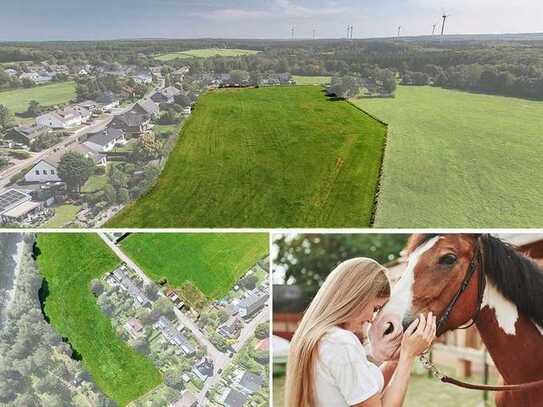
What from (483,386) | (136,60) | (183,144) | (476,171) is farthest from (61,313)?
(476,171)

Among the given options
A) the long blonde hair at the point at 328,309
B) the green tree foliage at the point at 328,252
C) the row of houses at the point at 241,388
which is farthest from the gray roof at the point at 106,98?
the long blonde hair at the point at 328,309

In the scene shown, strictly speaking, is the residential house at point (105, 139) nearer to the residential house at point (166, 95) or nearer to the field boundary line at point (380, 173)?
the residential house at point (166, 95)

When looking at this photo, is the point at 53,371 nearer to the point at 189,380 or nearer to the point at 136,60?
the point at 189,380

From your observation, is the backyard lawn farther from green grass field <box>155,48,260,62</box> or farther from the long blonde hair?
the long blonde hair

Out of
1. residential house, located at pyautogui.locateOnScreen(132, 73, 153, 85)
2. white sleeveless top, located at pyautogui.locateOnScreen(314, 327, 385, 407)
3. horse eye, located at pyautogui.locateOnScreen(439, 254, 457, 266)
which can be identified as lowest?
white sleeveless top, located at pyautogui.locateOnScreen(314, 327, 385, 407)

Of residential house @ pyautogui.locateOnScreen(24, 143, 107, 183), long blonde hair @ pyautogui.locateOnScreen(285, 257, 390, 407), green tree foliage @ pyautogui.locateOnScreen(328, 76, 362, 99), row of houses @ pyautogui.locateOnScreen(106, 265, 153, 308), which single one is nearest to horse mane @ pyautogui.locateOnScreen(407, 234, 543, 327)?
long blonde hair @ pyautogui.locateOnScreen(285, 257, 390, 407)

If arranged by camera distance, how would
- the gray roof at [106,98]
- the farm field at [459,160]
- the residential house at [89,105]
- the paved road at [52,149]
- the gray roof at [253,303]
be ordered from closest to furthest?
1. the gray roof at [253,303]
2. the farm field at [459,160]
3. the paved road at [52,149]
4. the residential house at [89,105]
5. the gray roof at [106,98]
